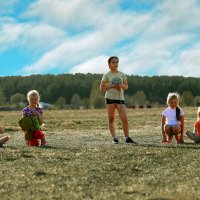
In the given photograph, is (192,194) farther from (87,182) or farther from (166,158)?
(166,158)

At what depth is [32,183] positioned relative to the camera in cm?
701

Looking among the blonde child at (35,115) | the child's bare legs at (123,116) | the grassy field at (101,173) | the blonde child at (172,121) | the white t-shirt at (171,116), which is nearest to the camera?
the grassy field at (101,173)

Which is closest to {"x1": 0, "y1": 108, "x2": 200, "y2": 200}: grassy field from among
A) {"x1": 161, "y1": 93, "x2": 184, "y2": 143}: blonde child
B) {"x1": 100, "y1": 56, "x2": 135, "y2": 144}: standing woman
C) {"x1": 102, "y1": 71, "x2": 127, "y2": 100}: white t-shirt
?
{"x1": 161, "y1": 93, "x2": 184, "y2": 143}: blonde child

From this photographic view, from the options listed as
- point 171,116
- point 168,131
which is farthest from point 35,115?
point 171,116

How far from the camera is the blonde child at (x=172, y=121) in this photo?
1255cm

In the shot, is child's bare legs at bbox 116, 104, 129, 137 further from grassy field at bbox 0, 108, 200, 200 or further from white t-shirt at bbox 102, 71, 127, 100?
grassy field at bbox 0, 108, 200, 200

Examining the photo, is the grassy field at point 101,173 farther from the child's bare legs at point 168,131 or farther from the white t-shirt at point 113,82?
the white t-shirt at point 113,82

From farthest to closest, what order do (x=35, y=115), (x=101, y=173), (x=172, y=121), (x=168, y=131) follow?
(x=172, y=121), (x=168, y=131), (x=35, y=115), (x=101, y=173)

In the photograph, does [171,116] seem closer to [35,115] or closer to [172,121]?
[172,121]

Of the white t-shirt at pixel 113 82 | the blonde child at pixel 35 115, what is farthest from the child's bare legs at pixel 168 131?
the blonde child at pixel 35 115

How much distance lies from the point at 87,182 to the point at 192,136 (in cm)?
604

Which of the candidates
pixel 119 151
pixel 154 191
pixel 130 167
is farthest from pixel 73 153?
pixel 154 191

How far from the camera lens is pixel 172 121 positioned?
12.8m

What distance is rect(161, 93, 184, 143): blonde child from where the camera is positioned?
12.6 meters
